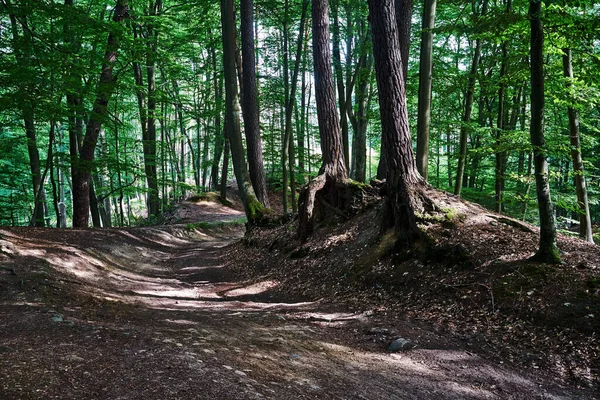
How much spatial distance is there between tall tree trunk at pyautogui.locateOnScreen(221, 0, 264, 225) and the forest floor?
14.6 ft

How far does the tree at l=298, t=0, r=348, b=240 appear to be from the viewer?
1003cm

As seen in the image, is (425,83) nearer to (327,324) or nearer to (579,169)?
(579,169)

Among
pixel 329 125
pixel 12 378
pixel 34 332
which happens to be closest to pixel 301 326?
pixel 34 332

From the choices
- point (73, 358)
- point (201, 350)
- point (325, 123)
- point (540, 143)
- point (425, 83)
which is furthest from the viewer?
point (325, 123)

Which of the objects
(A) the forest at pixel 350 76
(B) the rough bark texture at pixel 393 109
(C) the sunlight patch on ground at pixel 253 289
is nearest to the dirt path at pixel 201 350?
(C) the sunlight patch on ground at pixel 253 289

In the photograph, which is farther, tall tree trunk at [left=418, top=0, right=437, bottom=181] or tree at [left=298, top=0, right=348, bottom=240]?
tree at [left=298, top=0, right=348, bottom=240]

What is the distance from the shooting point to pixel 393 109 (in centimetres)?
756

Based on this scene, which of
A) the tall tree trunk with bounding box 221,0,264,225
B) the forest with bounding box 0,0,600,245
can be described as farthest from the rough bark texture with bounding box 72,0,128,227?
the tall tree trunk with bounding box 221,0,264,225

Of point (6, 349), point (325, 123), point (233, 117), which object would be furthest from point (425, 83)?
point (6, 349)

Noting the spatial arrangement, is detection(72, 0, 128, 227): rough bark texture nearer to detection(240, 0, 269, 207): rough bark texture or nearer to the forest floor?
detection(240, 0, 269, 207): rough bark texture

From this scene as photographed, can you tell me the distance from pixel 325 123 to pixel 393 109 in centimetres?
287

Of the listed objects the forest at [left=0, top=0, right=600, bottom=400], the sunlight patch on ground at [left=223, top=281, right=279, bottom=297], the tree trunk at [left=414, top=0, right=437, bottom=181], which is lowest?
the sunlight patch on ground at [left=223, top=281, right=279, bottom=297]

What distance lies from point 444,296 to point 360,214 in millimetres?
4016

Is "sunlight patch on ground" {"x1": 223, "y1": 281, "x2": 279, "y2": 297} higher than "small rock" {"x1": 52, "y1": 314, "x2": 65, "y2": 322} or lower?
lower
